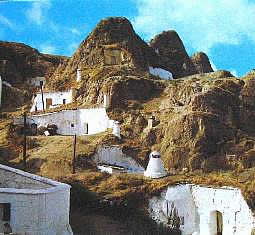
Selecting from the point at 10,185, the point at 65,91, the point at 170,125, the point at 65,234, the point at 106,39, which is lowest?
the point at 65,234

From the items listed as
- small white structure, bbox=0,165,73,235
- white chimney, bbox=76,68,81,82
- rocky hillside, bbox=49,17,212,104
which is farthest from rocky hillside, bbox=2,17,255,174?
small white structure, bbox=0,165,73,235

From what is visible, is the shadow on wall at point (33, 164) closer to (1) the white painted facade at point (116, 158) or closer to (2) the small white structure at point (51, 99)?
(1) the white painted facade at point (116, 158)

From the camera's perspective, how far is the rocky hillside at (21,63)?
19.1m

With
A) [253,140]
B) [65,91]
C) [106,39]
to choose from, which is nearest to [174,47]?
[106,39]

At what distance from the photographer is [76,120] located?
13.9 metres

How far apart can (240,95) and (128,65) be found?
407 cm

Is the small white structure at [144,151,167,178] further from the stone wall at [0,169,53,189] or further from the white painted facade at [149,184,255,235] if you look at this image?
the stone wall at [0,169,53,189]

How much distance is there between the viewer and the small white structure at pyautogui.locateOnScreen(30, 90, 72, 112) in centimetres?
1543

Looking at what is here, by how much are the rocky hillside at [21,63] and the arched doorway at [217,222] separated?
10.5 m

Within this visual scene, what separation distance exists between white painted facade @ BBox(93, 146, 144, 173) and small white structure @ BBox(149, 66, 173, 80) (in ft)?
18.7

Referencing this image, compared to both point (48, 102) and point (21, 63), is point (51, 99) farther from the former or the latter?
point (21, 63)

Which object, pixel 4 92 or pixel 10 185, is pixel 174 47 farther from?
pixel 10 185

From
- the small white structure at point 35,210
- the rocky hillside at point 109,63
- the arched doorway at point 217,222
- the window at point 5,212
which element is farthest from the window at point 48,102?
the window at point 5,212

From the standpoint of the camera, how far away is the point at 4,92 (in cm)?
1686
